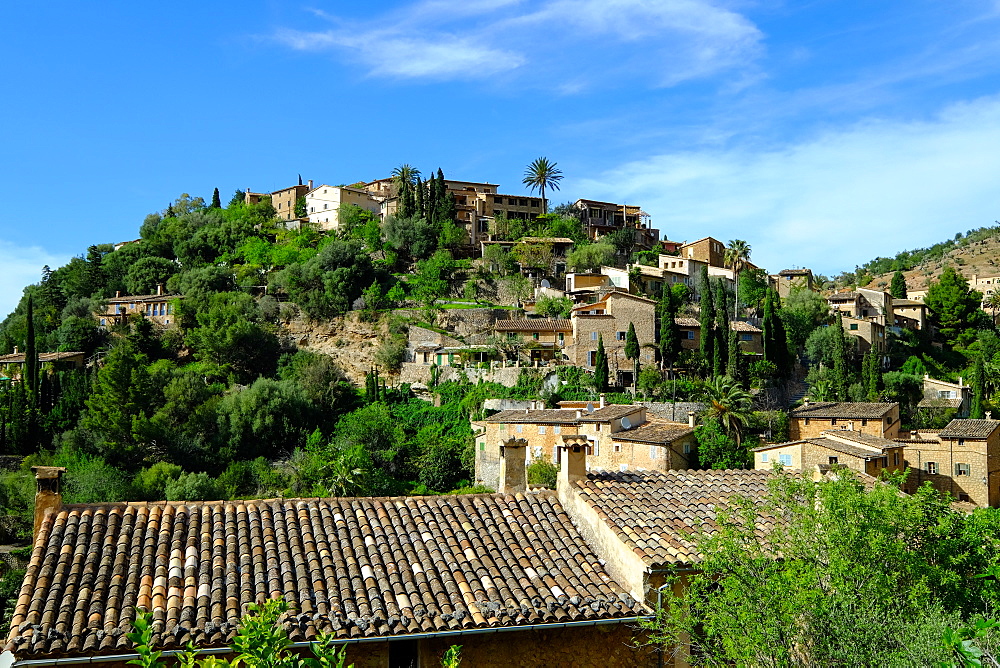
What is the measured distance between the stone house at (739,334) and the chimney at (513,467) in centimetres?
5216

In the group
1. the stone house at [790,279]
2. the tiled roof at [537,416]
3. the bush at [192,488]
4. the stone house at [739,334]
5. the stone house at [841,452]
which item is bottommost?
the bush at [192,488]

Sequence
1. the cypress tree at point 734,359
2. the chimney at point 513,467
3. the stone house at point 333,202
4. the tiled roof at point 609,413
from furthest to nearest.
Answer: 1. the stone house at point 333,202
2. the cypress tree at point 734,359
3. the tiled roof at point 609,413
4. the chimney at point 513,467

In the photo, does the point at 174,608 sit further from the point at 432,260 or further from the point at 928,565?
the point at 432,260

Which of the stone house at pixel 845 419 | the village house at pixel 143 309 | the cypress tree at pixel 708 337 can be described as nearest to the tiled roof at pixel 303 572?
the stone house at pixel 845 419

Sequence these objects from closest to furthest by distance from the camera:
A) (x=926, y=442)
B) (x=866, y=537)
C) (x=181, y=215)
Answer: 1. (x=866, y=537)
2. (x=926, y=442)
3. (x=181, y=215)

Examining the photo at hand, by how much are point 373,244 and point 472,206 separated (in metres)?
12.5

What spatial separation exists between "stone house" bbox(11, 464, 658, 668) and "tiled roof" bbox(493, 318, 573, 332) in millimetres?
54374

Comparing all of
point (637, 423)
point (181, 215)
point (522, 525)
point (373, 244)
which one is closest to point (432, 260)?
point (373, 244)

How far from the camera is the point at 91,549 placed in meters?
10.7

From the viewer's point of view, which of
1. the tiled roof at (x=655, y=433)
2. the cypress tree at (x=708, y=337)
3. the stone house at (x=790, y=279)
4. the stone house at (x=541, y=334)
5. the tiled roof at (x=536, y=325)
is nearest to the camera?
the tiled roof at (x=655, y=433)

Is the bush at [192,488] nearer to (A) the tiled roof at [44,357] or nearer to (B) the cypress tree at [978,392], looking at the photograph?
(A) the tiled roof at [44,357]

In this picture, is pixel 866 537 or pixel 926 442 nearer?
pixel 866 537

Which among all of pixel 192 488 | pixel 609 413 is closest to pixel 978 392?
pixel 609 413

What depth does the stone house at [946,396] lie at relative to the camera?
63.4 meters
